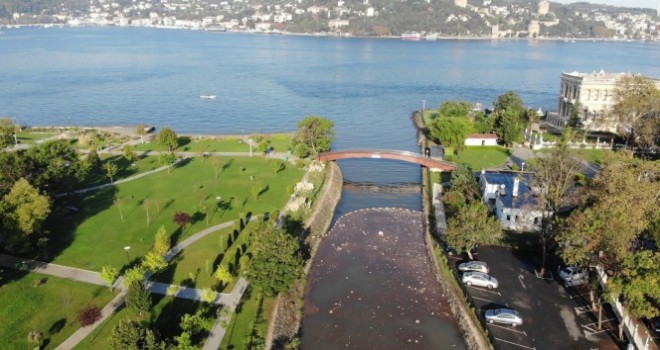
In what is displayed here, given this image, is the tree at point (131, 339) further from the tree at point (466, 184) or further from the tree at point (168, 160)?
the tree at point (168, 160)

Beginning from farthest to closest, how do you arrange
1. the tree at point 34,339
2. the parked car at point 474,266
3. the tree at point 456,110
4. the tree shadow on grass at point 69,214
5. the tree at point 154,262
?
the tree at point 456,110, the tree shadow on grass at point 69,214, the parked car at point 474,266, the tree at point 154,262, the tree at point 34,339

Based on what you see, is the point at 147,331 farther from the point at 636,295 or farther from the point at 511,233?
the point at 511,233

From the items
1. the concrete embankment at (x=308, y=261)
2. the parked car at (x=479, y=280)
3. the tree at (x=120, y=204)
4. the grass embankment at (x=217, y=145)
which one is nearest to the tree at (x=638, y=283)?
the parked car at (x=479, y=280)

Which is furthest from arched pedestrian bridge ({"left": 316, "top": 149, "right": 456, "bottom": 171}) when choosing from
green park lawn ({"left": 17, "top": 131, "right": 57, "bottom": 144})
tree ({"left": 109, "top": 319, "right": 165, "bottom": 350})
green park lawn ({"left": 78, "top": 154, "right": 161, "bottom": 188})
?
A: green park lawn ({"left": 17, "top": 131, "right": 57, "bottom": 144})

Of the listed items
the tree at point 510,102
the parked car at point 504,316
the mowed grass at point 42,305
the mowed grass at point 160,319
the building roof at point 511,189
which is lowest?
the parked car at point 504,316

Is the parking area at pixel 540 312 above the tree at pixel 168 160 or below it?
below

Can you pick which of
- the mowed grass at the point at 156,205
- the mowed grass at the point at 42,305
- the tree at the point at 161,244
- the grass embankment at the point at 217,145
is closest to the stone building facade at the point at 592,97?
the grass embankment at the point at 217,145

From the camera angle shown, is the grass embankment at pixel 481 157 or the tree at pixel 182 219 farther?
the grass embankment at pixel 481 157

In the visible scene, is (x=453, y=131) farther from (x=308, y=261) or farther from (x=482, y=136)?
(x=308, y=261)

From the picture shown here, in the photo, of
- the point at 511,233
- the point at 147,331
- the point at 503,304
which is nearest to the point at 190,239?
the point at 147,331

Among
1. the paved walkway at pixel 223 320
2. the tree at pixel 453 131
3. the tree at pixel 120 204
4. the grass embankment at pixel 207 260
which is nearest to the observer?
the paved walkway at pixel 223 320
